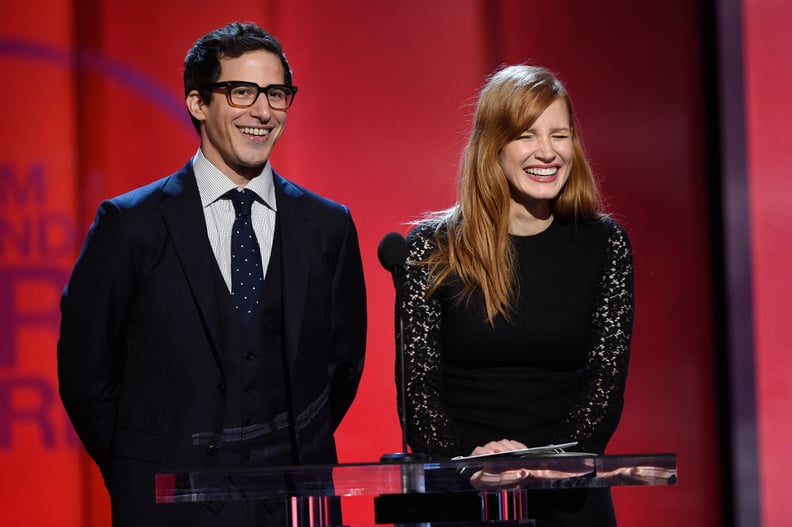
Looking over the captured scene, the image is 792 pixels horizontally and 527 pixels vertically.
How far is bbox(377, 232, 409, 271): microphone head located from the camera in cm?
222

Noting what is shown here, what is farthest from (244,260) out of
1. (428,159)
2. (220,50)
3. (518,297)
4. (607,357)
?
(428,159)

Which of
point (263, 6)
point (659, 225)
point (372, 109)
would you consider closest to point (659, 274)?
point (659, 225)

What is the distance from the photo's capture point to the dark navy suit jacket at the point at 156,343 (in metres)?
2.56

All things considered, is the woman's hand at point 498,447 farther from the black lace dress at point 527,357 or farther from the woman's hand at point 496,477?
the woman's hand at point 496,477

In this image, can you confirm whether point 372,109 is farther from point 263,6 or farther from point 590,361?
point 590,361

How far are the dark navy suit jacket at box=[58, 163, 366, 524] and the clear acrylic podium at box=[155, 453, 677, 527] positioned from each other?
734 millimetres

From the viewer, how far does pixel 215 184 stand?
2723 millimetres

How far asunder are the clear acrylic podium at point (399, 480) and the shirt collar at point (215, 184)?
1.06m

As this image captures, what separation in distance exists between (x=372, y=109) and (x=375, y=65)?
17 centimetres

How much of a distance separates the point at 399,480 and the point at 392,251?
0.56 m

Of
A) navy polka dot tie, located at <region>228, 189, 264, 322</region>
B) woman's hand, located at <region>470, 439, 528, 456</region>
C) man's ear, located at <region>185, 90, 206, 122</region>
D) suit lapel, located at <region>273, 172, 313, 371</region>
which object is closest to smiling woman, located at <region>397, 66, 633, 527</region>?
woman's hand, located at <region>470, 439, 528, 456</region>

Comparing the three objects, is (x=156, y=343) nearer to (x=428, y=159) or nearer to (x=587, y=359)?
(x=587, y=359)

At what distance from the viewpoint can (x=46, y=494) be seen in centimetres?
405

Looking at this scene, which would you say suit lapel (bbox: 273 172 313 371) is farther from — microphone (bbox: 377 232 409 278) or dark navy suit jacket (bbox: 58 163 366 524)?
microphone (bbox: 377 232 409 278)
